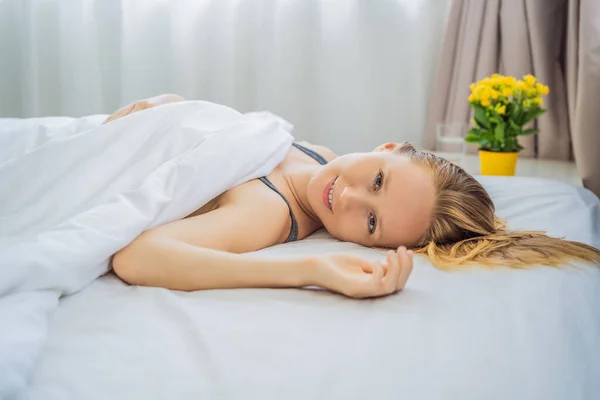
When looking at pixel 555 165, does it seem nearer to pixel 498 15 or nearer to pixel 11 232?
pixel 498 15

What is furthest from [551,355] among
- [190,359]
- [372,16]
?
[372,16]

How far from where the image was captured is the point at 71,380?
600 millimetres

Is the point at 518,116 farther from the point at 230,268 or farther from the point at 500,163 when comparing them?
the point at 230,268

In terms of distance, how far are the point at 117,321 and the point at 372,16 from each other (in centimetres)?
210

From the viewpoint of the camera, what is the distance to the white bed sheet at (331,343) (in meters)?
0.61

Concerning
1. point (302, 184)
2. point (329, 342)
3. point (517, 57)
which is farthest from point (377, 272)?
point (517, 57)

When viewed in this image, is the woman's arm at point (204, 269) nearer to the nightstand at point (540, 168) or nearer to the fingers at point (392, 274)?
the fingers at point (392, 274)

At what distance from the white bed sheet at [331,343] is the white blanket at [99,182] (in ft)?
0.17

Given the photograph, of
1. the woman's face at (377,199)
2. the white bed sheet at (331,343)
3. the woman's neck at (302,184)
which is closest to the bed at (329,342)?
the white bed sheet at (331,343)

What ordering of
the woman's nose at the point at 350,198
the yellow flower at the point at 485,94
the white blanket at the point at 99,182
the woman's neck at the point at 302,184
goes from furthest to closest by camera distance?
the yellow flower at the point at 485,94 < the woman's neck at the point at 302,184 < the woman's nose at the point at 350,198 < the white blanket at the point at 99,182

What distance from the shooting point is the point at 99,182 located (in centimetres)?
109

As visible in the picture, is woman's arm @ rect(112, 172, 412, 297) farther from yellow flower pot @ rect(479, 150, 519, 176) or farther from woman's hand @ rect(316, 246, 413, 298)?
yellow flower pot @ rect(479, 150, 519, 176)

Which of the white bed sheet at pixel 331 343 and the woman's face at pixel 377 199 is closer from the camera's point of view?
the white bed sheet at pixel 331 343

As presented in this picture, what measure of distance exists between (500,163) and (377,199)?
3.23 ft
